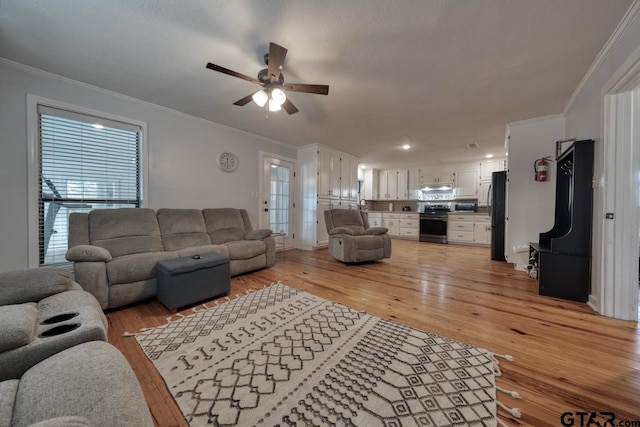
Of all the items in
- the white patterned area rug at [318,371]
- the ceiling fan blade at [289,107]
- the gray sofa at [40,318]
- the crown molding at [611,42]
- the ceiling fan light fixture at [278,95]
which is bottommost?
the white patterned area rug at [318,371]

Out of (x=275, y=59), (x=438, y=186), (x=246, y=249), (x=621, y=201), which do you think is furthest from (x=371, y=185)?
(x=275, y=59)

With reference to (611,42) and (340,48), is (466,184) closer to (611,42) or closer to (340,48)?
(611,42)

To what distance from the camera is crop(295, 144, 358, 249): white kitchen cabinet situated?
4.98 metres

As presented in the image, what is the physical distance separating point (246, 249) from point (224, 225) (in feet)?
2.33

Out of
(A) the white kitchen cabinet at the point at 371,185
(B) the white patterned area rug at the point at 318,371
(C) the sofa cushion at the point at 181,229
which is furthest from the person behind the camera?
(A) the white kitchen cabinet at the point at 371,185

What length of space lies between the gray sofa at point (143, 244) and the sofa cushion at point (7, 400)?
1.60m

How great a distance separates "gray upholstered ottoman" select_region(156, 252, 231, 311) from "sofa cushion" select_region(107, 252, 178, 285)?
0.27 feet

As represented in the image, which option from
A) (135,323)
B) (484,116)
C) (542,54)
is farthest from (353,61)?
(135,323)

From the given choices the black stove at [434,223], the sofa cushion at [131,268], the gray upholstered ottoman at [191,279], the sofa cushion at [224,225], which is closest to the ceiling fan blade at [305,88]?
the gray upholstered ottoman at [191,279]

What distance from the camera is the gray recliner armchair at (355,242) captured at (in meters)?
3.69

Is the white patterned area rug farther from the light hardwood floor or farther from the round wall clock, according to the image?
the round wall clock

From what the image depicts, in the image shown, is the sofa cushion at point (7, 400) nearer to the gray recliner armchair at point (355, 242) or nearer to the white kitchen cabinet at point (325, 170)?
the gray recliner armchair at point (355, 242)

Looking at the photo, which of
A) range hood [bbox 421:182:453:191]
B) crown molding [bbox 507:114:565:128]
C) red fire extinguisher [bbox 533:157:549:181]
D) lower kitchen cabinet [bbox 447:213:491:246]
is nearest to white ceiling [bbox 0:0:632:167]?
crown molding [bbox 507:114:565:128]

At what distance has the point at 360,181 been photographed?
7898 mm
